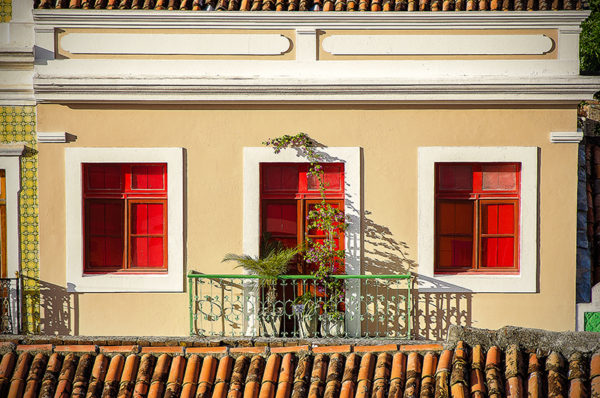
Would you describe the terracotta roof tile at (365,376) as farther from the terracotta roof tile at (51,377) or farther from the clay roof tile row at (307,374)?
the terracotta roof tile at (51,377)

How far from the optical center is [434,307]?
979cm

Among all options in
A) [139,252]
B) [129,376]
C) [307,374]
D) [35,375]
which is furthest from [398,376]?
[139,252]

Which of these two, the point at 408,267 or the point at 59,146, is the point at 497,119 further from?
the point at 59,146

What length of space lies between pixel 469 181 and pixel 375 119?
5.22 feet

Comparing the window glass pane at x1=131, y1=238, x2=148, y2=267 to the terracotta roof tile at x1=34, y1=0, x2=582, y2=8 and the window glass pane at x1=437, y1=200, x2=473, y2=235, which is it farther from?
the window glass pane at x1=437, y1=200, x2=473, y2=235

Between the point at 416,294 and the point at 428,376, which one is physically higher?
the point at 416,294

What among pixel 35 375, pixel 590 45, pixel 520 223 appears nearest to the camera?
pixel 35 375

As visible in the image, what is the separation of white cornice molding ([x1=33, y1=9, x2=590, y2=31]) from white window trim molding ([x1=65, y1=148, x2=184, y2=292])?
174 cm

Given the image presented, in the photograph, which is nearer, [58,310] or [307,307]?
[307,307]

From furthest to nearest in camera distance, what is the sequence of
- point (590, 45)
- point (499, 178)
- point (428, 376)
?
point (590, 45) < point (499, 178) < point (428, 376)

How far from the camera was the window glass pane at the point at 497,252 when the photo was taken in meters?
9.89

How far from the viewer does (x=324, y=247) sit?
9656mm

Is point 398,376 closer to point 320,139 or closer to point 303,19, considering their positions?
point 320,139

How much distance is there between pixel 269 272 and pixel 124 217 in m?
2.23
